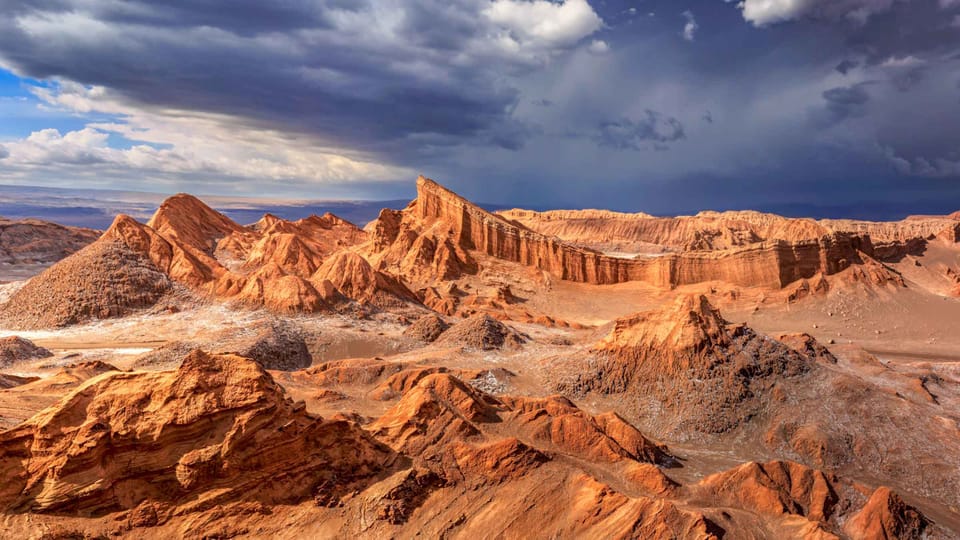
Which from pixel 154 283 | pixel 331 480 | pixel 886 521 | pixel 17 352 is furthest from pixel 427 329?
pixel 886 521

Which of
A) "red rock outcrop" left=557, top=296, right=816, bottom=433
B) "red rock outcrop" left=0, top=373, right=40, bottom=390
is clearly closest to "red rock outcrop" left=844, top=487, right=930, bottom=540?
"red rock outcrop" left=557, top=296, right=816, bottom=433

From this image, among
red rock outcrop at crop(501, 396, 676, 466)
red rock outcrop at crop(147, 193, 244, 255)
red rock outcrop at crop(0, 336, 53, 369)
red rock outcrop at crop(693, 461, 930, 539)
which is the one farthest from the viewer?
red rock outcrop at crop(147, 193, 244, 255)

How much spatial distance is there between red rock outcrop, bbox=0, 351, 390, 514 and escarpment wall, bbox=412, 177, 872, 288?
158ft

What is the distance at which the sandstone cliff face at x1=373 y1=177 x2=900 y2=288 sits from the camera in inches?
2013

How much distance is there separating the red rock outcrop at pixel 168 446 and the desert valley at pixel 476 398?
4 cm

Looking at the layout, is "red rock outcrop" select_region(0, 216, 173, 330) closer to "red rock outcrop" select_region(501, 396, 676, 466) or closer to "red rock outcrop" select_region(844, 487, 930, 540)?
"red rock outcrop" select_region(501, 396, 676, 466)

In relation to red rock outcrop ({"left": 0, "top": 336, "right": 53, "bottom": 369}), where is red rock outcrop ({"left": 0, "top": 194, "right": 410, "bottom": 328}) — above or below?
above

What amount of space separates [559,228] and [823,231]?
133 feet

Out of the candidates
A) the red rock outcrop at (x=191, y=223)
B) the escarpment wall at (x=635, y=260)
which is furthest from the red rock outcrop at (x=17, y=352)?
the escarpment wall at (x=635, y=260)

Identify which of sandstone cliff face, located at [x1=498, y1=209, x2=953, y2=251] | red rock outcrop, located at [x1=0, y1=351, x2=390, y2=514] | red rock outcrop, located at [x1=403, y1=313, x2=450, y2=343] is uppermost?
sandstone cliff face, located at [x1=498, y1=209, x2=953, y2=251]

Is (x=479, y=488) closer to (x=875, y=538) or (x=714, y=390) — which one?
(x=875, y=538)

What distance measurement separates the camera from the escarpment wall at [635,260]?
51062 millimetres

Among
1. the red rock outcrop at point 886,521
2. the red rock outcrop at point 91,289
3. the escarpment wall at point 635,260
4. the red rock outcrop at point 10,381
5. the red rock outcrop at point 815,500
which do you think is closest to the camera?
the red rock outcrop at point 886,521

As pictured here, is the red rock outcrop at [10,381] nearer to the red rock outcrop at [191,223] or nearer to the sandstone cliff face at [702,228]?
the red rock outcrop at [191,223]
